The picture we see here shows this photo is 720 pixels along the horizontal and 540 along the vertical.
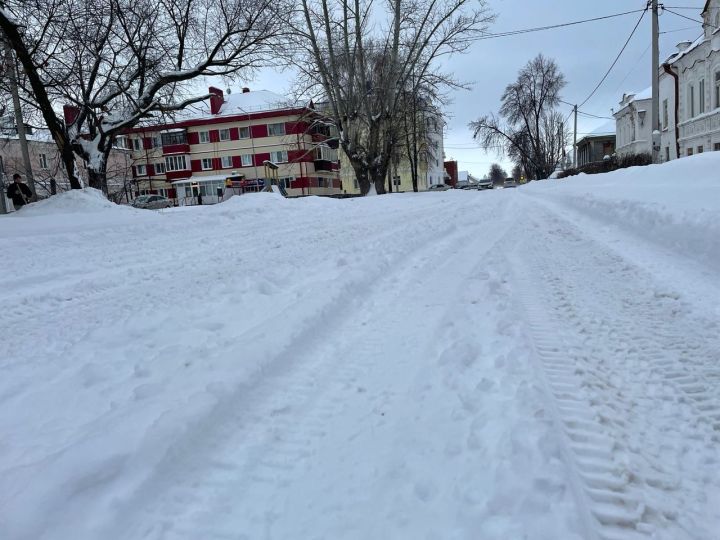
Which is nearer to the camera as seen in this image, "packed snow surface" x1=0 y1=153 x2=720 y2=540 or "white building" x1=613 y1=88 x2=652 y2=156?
"packed snow surface" x1=0 y1=153 x2=720 y2=540

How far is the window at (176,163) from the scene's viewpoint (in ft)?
186

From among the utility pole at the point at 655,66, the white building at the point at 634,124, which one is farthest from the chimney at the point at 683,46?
the utility pole at the point at 655,66

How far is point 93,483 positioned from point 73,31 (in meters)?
15.9

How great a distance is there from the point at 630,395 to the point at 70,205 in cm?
1349

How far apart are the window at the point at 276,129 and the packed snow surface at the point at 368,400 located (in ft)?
167

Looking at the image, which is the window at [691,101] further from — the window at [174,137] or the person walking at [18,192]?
the window at [174,137]

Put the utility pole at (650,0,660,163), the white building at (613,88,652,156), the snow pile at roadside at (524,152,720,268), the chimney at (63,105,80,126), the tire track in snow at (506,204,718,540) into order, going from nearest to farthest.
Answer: the tire track in snow at (506,204,718,540)
the snow pile at roadside at (524,152,720,268)
the utility pole at (650,0,660,163)
the chimney at (63,105,80,126)
the white building at (613,88,652,156)

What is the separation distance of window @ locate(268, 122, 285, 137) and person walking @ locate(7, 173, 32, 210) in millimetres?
41558

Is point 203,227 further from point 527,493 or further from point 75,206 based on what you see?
point 527,493

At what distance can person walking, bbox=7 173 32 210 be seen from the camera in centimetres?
1412

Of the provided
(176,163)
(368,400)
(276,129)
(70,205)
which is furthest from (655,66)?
(176,163)

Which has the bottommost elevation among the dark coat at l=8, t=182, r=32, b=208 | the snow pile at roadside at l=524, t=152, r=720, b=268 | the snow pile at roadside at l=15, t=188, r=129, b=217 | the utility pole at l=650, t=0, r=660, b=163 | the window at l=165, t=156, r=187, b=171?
the snow pile at roadside at l=524, t=152, r=720, b=268

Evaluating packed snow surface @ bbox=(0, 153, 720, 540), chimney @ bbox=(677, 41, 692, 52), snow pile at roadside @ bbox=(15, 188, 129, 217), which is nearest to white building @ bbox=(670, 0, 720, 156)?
chimney @ bbox=(677, 41, 692, 52)

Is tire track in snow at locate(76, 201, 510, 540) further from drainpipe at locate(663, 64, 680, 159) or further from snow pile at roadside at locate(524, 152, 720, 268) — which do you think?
drainpipe at locate(663, 64, 680, 159)
